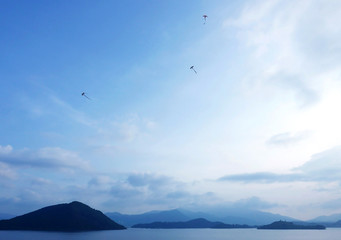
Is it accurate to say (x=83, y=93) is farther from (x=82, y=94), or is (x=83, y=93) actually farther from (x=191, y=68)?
(x=191, y=68)

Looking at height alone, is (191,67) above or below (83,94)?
above

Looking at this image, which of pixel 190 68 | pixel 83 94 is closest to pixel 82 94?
pixel 83 94

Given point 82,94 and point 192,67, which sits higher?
point 192,67

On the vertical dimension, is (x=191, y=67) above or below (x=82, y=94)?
above

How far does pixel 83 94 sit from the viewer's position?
74.4m

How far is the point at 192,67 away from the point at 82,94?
3058cm

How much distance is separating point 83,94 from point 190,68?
29.8 metres

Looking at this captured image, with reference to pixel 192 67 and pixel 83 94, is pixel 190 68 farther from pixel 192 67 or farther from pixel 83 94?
pixel 83 94

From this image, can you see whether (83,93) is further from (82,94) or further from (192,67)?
(192,67)

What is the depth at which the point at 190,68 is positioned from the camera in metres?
71.0

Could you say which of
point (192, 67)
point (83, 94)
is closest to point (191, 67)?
point (192, 67)

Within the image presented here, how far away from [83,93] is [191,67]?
3035 cm

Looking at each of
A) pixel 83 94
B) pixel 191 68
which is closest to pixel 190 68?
pixel 191 68

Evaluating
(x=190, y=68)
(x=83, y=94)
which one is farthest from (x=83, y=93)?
(x=190, y=68)
